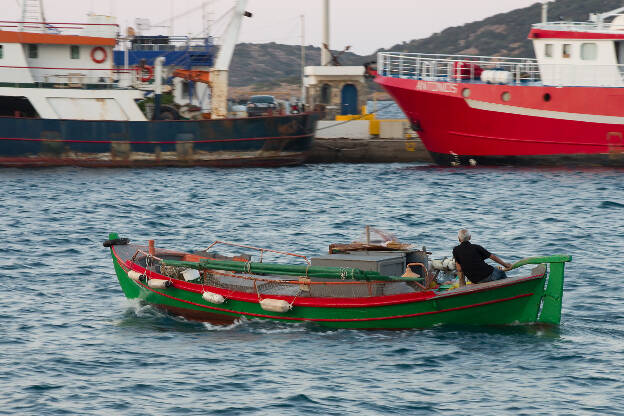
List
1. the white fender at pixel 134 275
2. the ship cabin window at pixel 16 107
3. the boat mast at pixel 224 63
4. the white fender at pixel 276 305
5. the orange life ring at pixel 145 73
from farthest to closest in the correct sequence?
the orange life ring at pixel 145 73
the boat mast at pixel 224 63
the ship cabin window at pixel 16 107
the white fender at pixel 134 275
the white fender at pixel 276 305

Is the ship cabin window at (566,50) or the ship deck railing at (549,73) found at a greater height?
the ship cabin window at (566,50)

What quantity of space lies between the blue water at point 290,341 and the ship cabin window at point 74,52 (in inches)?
594

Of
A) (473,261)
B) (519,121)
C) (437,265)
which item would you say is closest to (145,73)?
(519,121)

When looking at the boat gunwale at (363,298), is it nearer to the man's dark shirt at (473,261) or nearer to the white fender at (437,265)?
the man's dark shirt at (473,261)

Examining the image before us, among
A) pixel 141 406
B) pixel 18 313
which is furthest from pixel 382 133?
pixel 141 406

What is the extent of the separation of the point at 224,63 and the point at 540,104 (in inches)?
680

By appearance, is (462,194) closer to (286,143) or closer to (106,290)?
(286,143)

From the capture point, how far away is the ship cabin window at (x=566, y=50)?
45.2m

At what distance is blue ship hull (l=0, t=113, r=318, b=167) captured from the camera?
1815 inches

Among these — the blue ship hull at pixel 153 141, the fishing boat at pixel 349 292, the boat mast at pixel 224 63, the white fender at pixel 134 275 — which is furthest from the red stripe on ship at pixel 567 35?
the white fender at pixel 134 275

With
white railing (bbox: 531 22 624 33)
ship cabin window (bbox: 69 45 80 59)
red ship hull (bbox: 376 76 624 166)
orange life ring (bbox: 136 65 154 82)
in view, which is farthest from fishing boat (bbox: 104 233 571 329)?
ship cabin window (bbox: 69 45 80 59)

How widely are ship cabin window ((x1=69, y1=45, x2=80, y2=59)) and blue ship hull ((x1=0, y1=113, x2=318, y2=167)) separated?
3973 millimetres

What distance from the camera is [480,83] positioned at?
44906mm

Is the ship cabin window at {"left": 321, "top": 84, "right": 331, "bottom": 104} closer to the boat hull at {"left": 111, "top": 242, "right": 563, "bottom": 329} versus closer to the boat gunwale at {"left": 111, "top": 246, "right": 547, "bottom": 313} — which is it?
the boat gunwale at {"left": 111, "top": 246, "right": 547, "bottom": 313}
